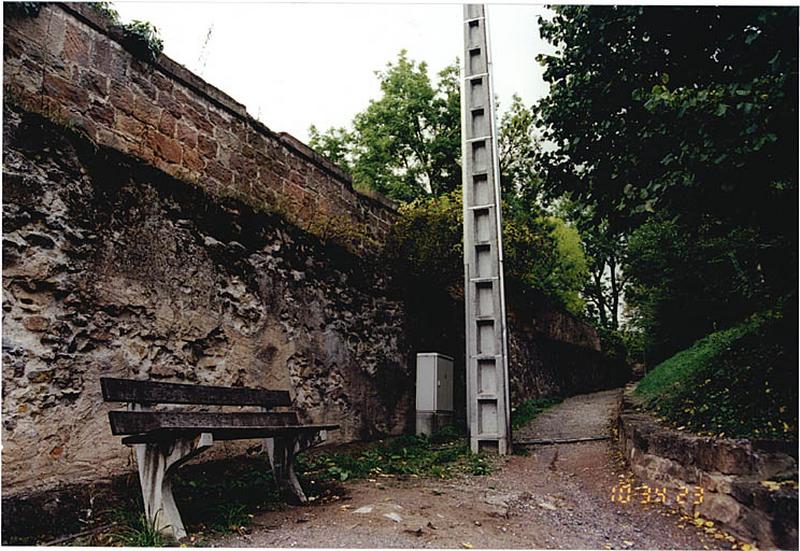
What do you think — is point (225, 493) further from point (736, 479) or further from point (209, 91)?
point (209, 91)

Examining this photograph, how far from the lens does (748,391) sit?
4793mm

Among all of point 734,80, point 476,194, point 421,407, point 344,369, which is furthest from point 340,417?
point 734,80

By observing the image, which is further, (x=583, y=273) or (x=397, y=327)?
(x=583, y=273)

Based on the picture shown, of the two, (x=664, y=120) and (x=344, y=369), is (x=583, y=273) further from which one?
(x=664, y=120)

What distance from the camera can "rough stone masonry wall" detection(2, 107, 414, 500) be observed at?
13.2ft

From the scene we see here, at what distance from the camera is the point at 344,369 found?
7.02 meters

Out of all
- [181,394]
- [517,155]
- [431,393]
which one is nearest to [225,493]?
[181,394]

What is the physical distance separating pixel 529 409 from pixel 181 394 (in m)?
7.33

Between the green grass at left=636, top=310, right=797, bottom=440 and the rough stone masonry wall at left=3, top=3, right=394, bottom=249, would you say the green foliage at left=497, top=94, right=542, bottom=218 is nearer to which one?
the rough stone masonry wall at left=3, top=3, right=394, bottom=249

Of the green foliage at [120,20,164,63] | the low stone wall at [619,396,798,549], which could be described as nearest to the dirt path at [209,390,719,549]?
the low stone wall at [619,396,798,549]

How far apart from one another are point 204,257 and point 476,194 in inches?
A: 137

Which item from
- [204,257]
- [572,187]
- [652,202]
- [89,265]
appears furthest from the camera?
[572,187]
